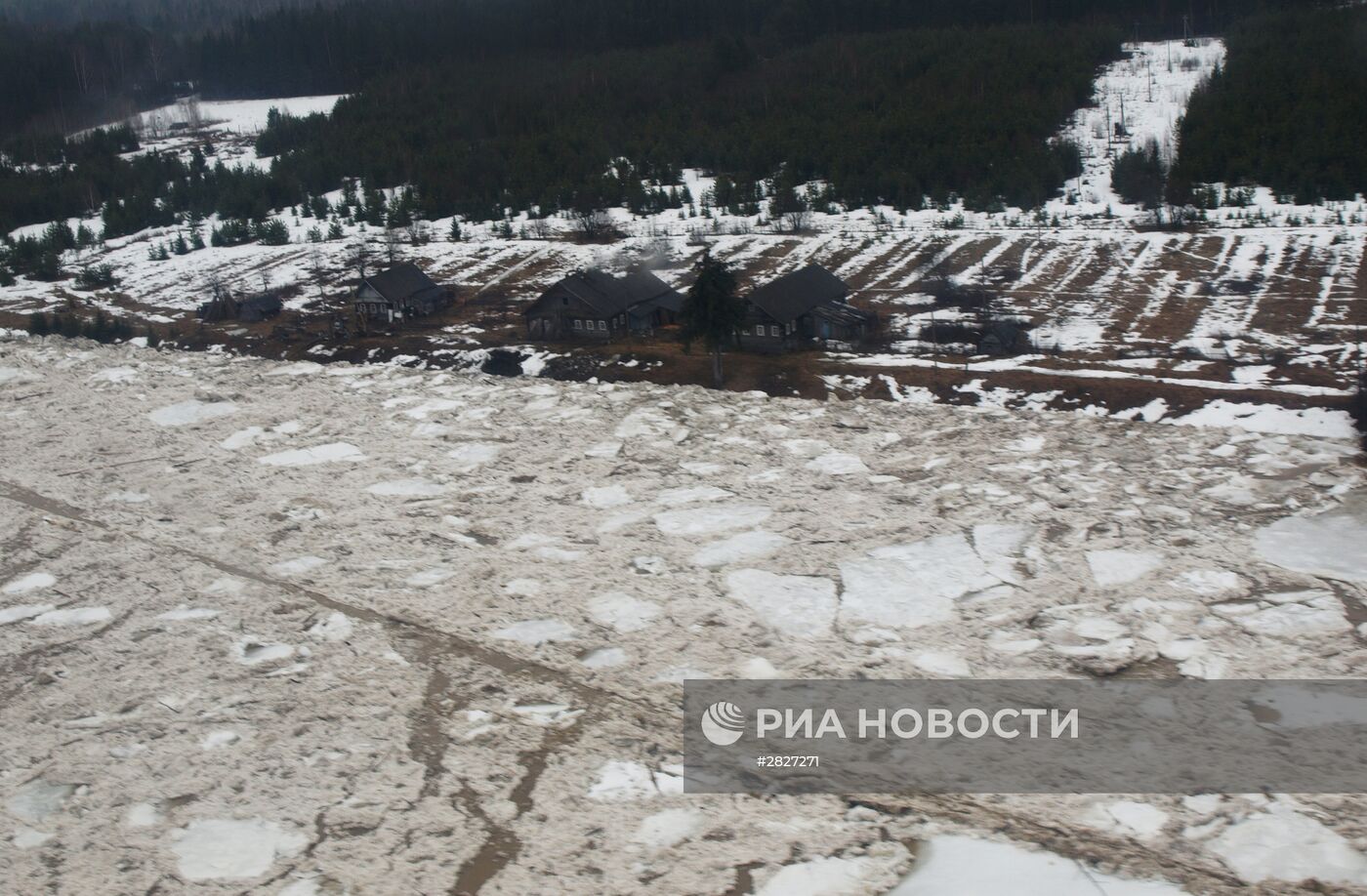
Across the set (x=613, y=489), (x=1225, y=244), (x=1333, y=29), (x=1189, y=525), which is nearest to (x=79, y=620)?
(x=613, y=489)

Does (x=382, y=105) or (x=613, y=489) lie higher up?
(x=382, y=105)

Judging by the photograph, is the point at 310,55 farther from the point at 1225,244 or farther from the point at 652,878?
the point at 652,878

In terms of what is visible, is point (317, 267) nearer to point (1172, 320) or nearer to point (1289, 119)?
point (1172, 320)

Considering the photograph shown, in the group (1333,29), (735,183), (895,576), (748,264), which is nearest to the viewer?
(895,576)

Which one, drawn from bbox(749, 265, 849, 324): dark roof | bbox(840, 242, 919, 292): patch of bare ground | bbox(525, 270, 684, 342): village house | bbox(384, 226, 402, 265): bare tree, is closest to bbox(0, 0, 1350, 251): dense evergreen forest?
bbox(384, 226, 402, 265): bare tree

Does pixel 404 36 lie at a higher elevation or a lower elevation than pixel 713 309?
higher

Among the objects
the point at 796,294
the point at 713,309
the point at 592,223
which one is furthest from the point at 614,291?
the point at 592,223

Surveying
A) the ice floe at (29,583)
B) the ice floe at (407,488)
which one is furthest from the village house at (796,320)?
the ice floe at (29,583)
